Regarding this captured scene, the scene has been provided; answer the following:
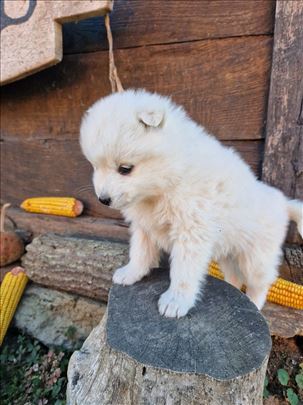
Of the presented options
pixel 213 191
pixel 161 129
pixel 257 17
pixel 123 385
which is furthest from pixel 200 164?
pixel 257 17

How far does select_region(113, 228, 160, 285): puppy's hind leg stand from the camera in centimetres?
191

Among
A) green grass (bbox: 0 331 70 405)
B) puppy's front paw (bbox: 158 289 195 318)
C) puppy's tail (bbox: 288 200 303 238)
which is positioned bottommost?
green grass (bbox: 0 331 70 405)

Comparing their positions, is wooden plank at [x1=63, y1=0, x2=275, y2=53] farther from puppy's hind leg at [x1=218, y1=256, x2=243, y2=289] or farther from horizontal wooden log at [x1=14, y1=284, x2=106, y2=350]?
horizontal wooden log at [x1=14, y1=284, x2=106, y2=350]

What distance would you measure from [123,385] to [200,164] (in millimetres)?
992

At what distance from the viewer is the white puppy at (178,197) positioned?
1420mm

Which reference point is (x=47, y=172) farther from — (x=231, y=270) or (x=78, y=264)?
(x=231, y=270)

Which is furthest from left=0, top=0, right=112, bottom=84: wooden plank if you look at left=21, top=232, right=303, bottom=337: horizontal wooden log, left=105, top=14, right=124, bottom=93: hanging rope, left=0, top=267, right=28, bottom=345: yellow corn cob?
left=0, top=267, right=28, bottom=345: yellow corn cob

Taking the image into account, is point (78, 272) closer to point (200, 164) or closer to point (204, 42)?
point (200, 164)

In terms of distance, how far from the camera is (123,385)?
1.38 meters

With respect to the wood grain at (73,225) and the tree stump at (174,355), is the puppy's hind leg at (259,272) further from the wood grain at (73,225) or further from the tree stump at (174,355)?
the wood grain at (73,225)

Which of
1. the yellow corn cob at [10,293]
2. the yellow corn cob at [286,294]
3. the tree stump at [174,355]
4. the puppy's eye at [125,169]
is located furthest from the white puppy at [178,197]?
the yellow corn cob at [10,293]

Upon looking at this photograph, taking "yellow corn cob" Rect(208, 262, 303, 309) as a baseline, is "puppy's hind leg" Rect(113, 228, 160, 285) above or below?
above

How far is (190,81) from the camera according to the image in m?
2.55

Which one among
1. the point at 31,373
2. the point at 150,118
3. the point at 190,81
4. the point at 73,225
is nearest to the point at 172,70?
the point at 190,81
